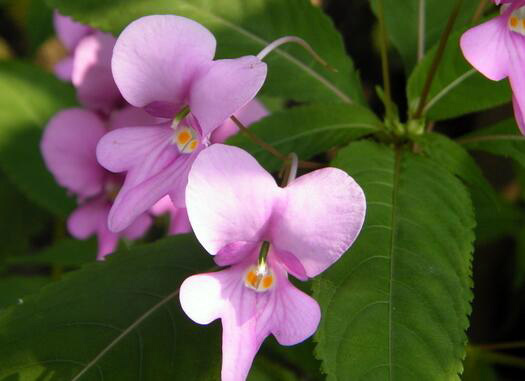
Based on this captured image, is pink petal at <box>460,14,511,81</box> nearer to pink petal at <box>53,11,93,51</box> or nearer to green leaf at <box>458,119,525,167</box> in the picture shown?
green leaf at <box>458,119,525,167</box>

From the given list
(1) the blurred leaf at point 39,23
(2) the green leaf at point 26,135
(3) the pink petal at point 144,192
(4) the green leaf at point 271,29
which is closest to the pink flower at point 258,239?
(3) the pink petal at point 144,192

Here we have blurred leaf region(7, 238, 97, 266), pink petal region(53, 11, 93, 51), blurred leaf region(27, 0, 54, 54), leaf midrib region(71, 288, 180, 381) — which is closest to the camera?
leaf midrib region(71, 288, 180, 381)

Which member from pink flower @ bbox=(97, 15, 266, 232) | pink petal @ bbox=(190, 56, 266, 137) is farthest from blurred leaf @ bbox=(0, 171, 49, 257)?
pink petal @ bbox=(190, 56, 266, 137)

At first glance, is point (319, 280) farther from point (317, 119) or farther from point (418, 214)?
point (317, 119)

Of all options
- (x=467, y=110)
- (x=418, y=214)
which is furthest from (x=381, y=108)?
(x=418, y=214)

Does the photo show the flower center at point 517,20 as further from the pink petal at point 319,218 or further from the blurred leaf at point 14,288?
the blurred leaf at point 14,288
